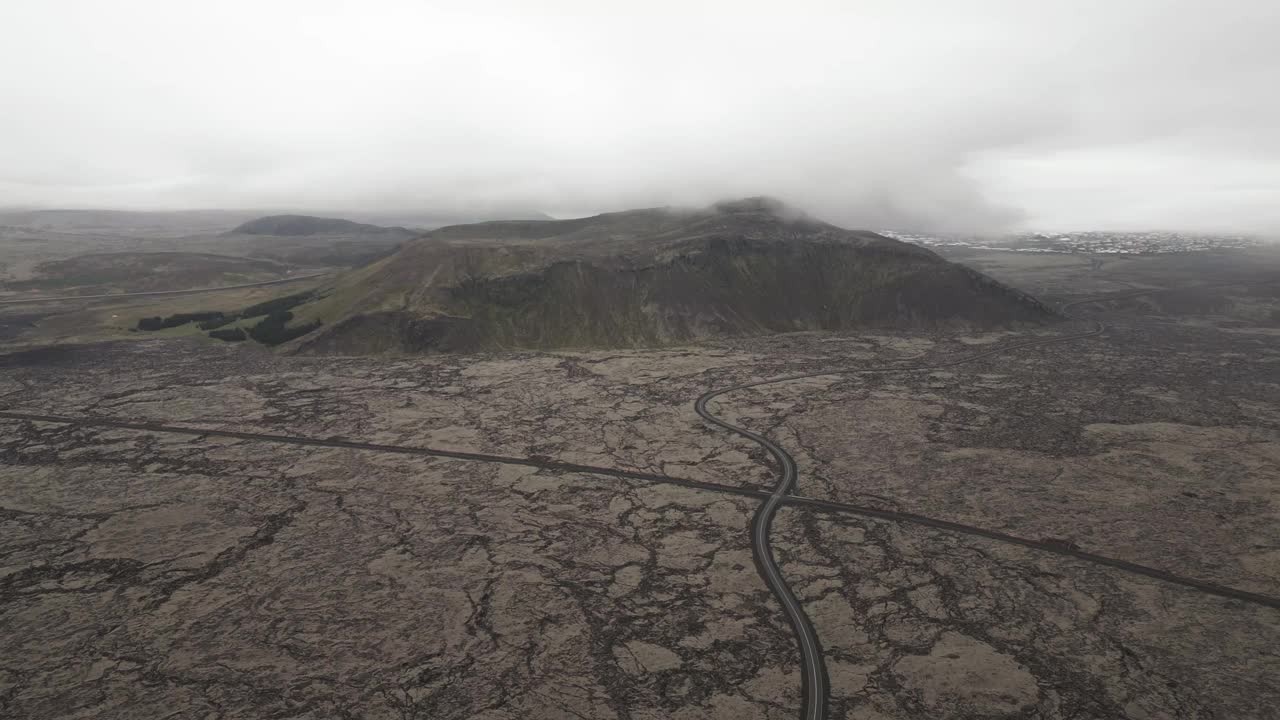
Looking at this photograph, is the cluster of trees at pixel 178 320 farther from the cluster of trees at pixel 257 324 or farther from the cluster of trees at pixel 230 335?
the cluster of trees at pixel 230 335

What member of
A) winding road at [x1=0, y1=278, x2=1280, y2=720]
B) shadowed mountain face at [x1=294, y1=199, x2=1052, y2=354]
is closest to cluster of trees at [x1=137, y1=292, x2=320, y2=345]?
shadowed mountain face at [x1=294, y1=199, x2=1052, y2=354]

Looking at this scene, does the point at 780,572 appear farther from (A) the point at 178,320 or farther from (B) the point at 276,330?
(A) the point at 178,320

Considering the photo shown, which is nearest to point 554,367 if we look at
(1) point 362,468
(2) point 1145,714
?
(1) point 362,468

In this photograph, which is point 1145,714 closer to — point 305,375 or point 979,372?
point 979,372

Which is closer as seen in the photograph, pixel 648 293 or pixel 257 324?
pixel 257 324

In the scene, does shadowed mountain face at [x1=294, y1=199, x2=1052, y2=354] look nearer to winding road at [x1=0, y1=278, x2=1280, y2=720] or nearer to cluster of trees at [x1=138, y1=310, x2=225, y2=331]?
cluster of trees at [x1=138, y1=310, x2=225, y2=331]

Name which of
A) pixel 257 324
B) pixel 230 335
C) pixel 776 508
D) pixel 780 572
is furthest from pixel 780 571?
pixel 257 324

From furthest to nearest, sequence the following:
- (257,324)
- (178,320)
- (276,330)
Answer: (178,320) < (257,324) < (276,330)
